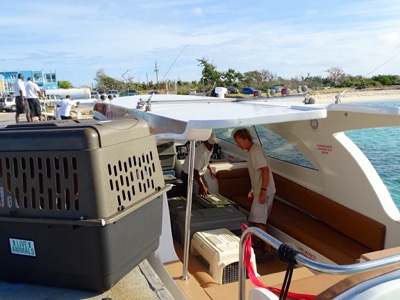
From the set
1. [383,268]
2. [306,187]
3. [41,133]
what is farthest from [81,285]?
[306,187]

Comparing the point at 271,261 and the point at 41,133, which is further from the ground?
the point at 41,133

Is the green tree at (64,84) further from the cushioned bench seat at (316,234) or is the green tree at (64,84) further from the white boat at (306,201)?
the cushioned bench seat at (316,234)

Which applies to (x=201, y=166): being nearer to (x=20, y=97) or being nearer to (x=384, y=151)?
(x=384, y=151)

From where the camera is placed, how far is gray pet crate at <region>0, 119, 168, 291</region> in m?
1.83

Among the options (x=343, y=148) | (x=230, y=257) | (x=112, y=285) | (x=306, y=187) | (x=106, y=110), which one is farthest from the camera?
(x=106, y=110)

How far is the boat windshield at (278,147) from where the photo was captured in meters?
4.92

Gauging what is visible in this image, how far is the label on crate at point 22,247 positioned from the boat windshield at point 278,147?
350cm

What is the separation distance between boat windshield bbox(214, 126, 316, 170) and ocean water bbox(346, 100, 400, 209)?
8.33 feet

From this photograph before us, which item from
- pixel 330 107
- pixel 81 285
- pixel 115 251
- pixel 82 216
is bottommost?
pixel 81 285

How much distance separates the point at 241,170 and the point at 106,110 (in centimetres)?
211

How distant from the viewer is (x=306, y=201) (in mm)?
4848

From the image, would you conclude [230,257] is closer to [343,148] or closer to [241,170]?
[343,148]

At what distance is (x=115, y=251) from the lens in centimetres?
192

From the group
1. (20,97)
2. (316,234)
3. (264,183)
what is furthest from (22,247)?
(20,97)
